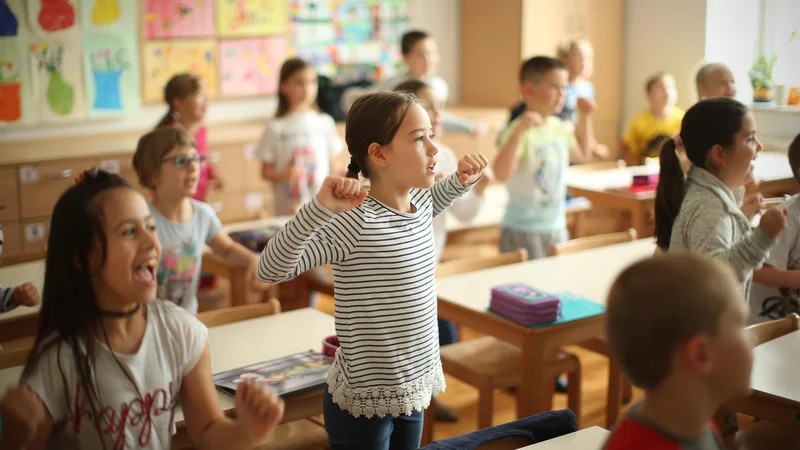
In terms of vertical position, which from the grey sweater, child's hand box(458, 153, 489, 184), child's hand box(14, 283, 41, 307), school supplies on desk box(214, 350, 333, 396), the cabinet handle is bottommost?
school supplies on desk box(214, 350, 333, 396)

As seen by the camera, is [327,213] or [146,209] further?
[327,213]

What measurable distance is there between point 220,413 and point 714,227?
141cm

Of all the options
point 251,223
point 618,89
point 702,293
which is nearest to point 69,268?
point 702,293

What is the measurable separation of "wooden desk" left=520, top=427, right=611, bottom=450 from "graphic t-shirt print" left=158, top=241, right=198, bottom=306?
147 centimetres

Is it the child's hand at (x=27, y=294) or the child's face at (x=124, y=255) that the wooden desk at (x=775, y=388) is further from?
the child's hand at (x=27, y=294)

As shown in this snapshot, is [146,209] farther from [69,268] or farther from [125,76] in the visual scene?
[125,76]

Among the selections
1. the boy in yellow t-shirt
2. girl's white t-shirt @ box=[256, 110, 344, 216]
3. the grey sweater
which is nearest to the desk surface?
the grey sweater

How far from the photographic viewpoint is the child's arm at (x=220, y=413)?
149cm

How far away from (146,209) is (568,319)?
1.49 metres

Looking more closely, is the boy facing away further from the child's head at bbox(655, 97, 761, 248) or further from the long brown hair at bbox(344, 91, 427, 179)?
the child's head at bbox(655, 97, 761, 248)

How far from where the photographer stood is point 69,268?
1600 millimetres

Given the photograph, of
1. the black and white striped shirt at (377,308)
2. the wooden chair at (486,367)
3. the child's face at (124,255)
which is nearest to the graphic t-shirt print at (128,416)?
the child's face at (124,255)

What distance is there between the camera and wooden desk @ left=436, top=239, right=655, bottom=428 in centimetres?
275

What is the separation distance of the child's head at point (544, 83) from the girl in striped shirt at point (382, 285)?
191cm
